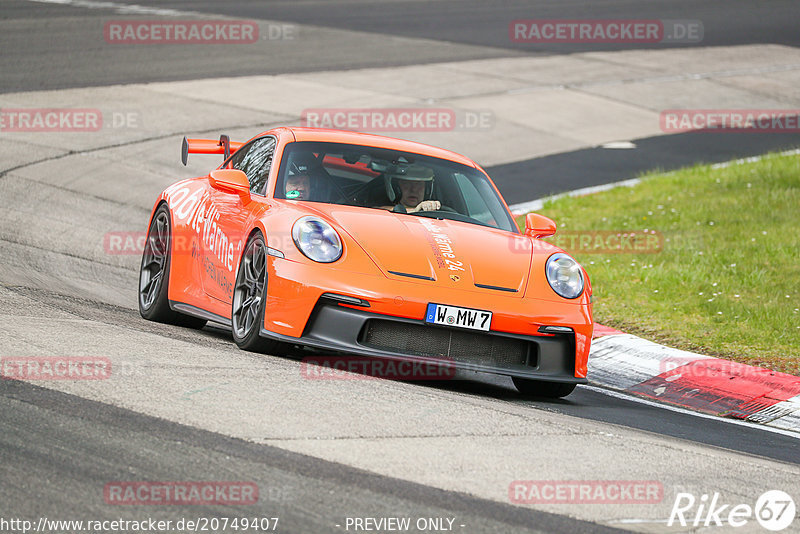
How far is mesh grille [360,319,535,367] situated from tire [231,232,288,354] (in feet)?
2.06

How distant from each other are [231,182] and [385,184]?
1.01 metres

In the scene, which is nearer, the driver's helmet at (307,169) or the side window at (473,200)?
the driver's helmet at (307,169)

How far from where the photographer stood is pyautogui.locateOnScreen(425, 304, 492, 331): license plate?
628 centimetres

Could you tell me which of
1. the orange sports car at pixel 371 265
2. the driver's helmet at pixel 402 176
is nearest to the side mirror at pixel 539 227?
the orange sports car at pixel 371 265

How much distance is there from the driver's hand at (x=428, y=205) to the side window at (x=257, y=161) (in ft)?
3.28

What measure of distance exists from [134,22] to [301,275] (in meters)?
18.8

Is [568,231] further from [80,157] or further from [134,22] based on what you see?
[134,22]

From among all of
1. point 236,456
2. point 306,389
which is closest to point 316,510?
point 236,456

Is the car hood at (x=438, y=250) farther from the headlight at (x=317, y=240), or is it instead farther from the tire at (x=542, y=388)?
the tire at (x=542, y=388)

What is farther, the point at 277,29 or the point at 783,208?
the point at 277,29

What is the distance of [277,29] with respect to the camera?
81.1 feet

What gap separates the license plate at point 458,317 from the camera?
6.28 m

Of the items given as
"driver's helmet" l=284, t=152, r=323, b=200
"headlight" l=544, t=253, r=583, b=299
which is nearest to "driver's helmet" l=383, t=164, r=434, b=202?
"driver's helmet" l=284, t=152, r=323, b=200

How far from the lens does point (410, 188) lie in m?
7.60
